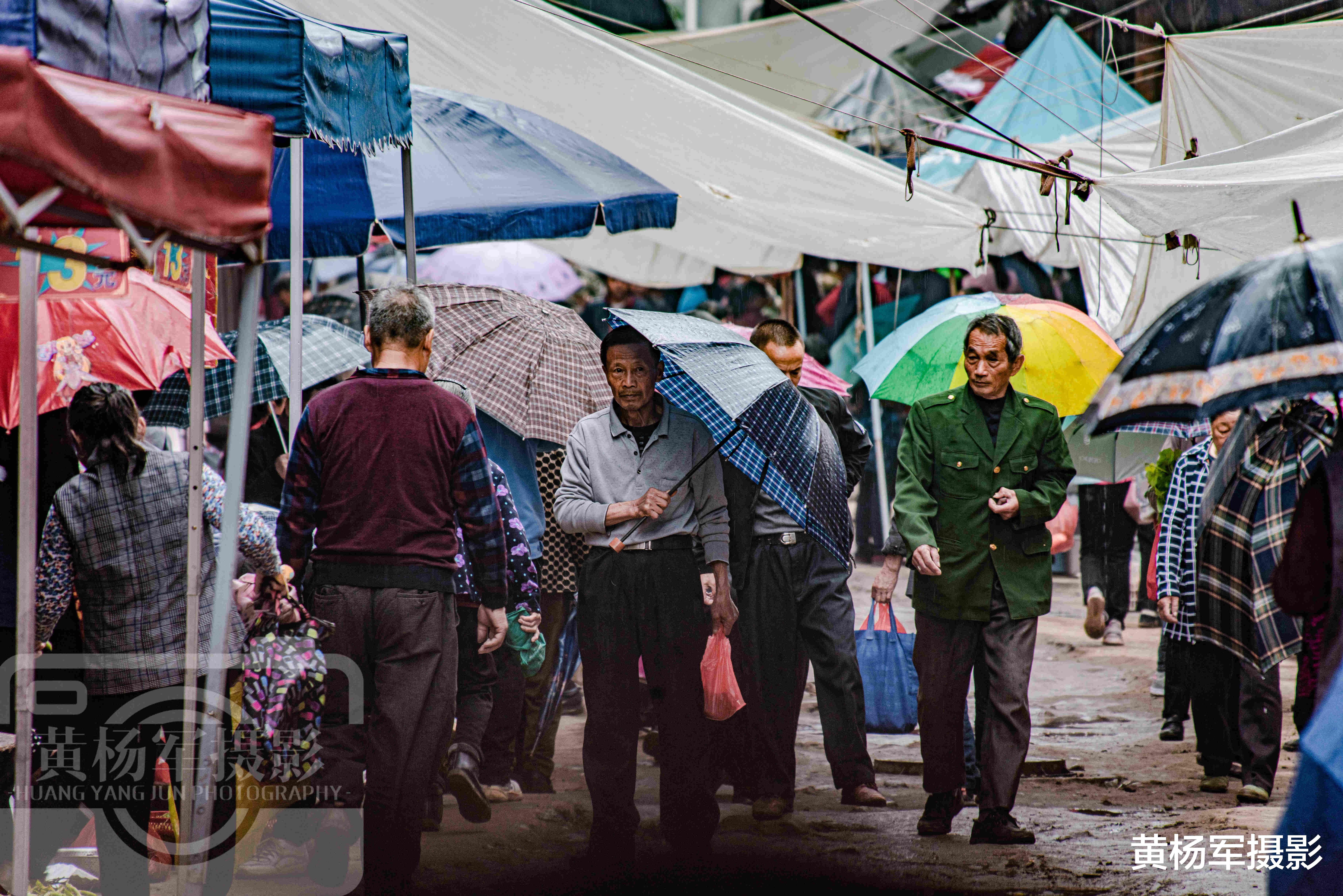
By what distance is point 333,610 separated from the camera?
4125 mm

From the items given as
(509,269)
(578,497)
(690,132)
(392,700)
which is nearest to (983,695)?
(578,497)

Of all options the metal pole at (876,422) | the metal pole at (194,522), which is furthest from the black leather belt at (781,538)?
the metal pole at (876,422)

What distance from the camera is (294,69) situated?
409 centimetres

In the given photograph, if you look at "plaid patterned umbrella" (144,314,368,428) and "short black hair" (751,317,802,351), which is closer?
"short black hair" (751,317,802,351)

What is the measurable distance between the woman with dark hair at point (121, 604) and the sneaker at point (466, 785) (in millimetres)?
1409

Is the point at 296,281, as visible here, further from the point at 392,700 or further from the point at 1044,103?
the point at 1044,103

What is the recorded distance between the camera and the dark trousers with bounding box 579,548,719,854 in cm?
488

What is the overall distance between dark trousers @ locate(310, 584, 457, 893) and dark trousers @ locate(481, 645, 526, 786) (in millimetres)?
1419

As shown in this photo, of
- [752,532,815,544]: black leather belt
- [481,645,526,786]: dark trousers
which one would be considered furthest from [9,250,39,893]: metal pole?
[752,532,815,544]: black leather belt

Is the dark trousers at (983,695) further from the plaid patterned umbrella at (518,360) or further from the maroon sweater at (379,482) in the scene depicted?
the maroon sweater at (379,482)

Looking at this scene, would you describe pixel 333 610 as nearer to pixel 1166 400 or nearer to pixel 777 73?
pixel 1166 400

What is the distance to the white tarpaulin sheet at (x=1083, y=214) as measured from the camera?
939cm

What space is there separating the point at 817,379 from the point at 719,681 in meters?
2.11

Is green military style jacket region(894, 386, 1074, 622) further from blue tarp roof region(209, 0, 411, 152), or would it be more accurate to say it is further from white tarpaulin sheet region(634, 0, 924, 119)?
white tarpaulin sheet region(634, 0, 924, 119)
